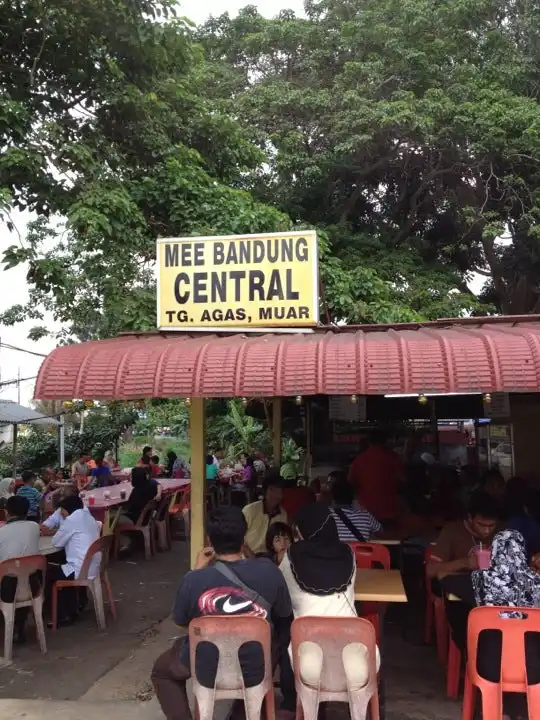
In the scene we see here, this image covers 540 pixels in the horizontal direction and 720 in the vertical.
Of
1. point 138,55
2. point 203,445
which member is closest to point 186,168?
point 138,55

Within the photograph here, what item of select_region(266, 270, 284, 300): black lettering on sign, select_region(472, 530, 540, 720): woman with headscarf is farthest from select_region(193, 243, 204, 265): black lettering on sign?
select_region(472, 530, 540, 720): woman with headscarf

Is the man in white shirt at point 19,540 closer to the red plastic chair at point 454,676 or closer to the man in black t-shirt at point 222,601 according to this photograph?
the man in black t-shirt at point 222,601

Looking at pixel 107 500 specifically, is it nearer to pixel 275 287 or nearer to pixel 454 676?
pixel 275 287

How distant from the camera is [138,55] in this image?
940 cm

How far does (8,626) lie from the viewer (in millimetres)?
5141

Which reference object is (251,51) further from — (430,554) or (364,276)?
(430,554)

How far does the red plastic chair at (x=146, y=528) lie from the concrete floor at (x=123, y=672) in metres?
2.27

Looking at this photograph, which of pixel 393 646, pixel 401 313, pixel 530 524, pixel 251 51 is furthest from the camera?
pixel 251 51

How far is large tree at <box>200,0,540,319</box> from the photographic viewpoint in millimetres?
12766

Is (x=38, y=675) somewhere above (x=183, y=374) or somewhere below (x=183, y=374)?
below

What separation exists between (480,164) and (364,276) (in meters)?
4.07

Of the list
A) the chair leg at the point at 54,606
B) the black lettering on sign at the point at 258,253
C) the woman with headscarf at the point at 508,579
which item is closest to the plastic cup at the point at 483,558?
the woman with headscarf at the point at 508,579

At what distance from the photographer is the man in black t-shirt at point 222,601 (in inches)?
124

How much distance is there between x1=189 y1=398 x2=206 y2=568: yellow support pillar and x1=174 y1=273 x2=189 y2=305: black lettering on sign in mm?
812
